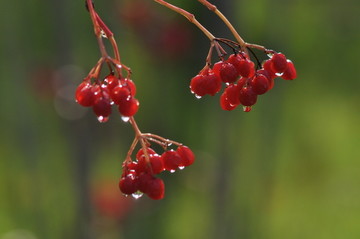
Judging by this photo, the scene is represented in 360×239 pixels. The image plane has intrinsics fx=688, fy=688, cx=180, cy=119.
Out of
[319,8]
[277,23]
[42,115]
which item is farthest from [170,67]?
[319,8]

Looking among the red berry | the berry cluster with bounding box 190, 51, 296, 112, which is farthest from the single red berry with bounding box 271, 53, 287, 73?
the red berry

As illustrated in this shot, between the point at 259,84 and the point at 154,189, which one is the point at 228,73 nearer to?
the point at 259,84

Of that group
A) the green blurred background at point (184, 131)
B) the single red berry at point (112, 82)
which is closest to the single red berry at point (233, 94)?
the single red berry at point (112, 82)

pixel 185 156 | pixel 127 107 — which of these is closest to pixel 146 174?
pixel 185 156

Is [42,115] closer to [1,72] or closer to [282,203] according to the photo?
[1,72]

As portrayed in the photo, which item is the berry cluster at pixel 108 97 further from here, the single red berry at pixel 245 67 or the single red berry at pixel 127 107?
the single red berry at pixel 245 67

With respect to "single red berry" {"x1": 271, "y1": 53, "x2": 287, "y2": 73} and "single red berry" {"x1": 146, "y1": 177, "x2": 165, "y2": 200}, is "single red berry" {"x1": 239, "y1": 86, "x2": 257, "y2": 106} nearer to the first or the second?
"single red berry" {"x1": 271, "y1": 53, "x2": 287, "y2": 73}
